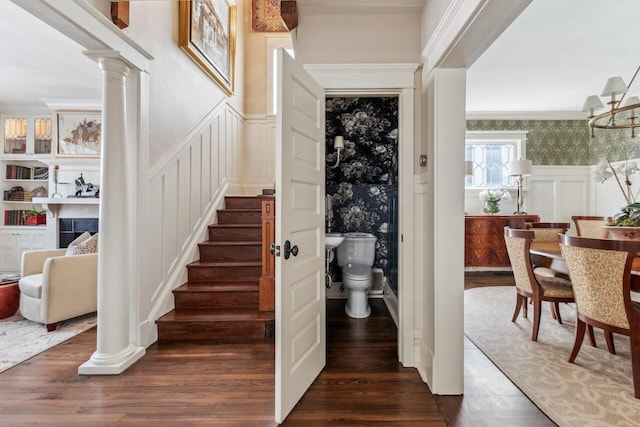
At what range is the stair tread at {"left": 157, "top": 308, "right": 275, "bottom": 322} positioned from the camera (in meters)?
2.54

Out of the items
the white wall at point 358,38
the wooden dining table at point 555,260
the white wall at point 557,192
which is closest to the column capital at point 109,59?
the white wall at point 358,38

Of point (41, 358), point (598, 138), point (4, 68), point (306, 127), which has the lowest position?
point (41, 358)

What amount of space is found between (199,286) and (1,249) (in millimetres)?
4544

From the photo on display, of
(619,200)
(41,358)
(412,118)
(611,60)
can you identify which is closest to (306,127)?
(412,118)

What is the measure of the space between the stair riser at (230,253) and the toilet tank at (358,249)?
97cm

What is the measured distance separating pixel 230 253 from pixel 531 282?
2941 millimetres

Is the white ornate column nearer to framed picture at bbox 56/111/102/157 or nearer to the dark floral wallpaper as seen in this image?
the dark floral wallpaper

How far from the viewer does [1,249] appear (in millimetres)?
4855

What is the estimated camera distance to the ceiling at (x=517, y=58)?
8.39 ft

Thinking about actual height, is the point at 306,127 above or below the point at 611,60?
below

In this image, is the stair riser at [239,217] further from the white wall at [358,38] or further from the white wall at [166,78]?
the white wall at [358,38]

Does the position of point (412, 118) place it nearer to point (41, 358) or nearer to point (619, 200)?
point (41, 358)

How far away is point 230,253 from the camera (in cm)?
324

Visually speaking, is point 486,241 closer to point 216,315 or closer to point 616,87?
point 616,87
